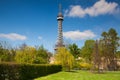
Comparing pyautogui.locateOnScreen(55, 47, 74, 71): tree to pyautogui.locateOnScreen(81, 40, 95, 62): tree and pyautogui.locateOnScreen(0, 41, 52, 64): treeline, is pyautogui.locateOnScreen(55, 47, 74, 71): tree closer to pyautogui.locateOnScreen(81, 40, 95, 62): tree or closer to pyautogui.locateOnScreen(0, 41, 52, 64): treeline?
pyautogui.locateOnScreen(0, 41, 52, 64): treeline

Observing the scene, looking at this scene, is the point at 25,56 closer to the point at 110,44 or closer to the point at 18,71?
the point at 18,71

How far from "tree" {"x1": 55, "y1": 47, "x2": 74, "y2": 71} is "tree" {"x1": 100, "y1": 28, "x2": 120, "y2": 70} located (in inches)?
843

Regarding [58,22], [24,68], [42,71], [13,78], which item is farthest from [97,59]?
[58,22]

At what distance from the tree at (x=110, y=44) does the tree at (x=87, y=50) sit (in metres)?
7.70

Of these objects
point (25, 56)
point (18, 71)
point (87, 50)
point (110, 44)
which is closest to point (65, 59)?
point (25, 56)

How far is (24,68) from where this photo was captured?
81.3 feet

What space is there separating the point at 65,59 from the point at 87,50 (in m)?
29.1

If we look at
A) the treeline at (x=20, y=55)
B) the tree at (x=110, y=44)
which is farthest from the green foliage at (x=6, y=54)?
the tree at (x=110, y=44)

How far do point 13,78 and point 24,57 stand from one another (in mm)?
29127

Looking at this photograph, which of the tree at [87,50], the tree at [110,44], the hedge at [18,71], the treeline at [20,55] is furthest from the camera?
the tree at [87,50]

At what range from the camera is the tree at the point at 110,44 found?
68562mm

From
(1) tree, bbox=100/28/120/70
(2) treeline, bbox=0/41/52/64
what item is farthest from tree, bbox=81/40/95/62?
(2) treeline, bbox=0/41/52/64

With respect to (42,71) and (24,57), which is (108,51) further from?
(42,71)

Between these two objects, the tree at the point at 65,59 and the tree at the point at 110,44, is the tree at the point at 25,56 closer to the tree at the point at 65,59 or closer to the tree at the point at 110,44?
the tree at the point at 65,59
